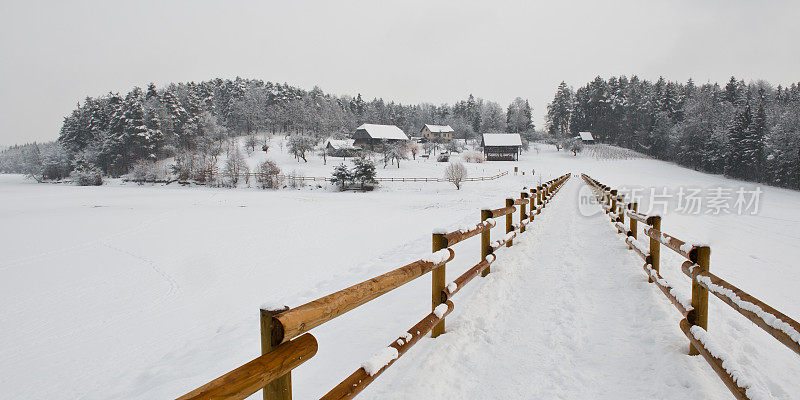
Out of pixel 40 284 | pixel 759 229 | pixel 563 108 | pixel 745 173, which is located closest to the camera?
pixel 40 284

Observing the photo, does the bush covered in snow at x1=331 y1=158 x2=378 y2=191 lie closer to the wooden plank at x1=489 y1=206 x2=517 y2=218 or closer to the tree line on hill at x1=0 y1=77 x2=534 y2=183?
the tree line on hill at x1=0 y1=77 x2=534 y2=183

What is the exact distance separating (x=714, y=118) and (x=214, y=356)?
273ft

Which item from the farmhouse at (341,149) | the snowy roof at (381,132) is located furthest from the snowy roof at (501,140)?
the farmhouse at (341,149)

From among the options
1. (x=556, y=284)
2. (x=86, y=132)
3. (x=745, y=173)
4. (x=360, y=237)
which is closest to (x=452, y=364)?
(x=556, y=284)

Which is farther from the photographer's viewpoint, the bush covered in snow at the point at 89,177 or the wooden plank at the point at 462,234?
the bush covered in snow at the point at 89,177

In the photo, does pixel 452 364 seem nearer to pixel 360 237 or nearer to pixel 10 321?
pixel 10 321

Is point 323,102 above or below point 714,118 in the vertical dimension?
above

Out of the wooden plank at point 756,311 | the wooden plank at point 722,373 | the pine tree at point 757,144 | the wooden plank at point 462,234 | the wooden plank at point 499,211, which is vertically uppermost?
the pine tree at point 757,144

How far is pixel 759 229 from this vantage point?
15477mm

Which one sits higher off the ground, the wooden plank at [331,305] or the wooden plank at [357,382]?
the wooden plank at [331,305]

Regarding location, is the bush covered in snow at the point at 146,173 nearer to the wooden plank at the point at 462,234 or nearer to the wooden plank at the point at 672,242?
the wooden plank at the point at 462,234

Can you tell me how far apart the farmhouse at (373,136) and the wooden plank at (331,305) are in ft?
256

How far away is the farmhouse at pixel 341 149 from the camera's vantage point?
247 ft

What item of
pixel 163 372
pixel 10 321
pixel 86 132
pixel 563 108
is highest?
pixel 563 108
